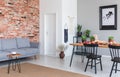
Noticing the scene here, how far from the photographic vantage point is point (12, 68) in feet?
19.6

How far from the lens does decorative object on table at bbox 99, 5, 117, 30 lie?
25.7 feet

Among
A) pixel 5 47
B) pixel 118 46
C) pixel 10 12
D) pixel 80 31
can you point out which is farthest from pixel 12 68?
pixel 80 31

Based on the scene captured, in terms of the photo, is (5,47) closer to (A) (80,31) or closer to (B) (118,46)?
(A) (80,31)

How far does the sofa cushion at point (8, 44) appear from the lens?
7.17 m

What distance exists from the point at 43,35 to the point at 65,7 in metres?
1.83

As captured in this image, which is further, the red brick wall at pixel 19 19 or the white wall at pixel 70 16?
the white wall at pixel 70 16

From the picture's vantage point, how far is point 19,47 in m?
7.76

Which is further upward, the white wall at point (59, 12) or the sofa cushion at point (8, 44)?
the white wall at point (59, 12)

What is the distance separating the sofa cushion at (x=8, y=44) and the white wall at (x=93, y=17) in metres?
3.69

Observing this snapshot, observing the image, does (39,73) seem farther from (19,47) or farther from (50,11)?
(50,11)

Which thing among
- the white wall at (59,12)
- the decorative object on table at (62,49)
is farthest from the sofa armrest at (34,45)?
the decorative object on table at (62,49)

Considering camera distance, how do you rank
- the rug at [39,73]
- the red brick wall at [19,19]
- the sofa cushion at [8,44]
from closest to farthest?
the rug at [39,73] < the sofa cushion at [8,44] < the red brick wall at [19,19]

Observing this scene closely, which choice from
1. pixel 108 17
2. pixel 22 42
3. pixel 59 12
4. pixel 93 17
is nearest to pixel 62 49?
pixel 59 12

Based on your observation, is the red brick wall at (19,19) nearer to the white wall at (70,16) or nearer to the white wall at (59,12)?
the white wall at (59,12)
